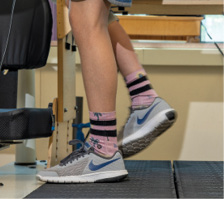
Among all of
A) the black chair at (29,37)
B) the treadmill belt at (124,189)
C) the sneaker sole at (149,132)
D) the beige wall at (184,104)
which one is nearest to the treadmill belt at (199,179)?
the treadmill belt at (124,189)

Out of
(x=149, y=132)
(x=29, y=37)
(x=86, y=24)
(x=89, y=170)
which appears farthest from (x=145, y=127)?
(x=29, y=37)

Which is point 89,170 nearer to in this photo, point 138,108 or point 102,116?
point 102,116

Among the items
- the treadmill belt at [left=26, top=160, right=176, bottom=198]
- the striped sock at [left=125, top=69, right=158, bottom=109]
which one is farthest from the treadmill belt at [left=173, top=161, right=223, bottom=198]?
the striped sock at [left=125, top=69, right=158, bottom=109]

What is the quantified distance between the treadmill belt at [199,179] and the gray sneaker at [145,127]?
160 mm

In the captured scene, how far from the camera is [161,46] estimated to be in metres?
2.88

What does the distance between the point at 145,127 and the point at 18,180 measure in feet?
1.50

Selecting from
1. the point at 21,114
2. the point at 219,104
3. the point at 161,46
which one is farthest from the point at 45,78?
the point at 21,114

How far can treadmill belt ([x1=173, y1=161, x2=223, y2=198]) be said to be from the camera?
51.7 inches

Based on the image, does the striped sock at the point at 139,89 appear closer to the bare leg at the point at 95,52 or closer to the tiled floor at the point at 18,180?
the bare leg at the point at 95,52

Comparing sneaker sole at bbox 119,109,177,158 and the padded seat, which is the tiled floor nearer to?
the padded seat

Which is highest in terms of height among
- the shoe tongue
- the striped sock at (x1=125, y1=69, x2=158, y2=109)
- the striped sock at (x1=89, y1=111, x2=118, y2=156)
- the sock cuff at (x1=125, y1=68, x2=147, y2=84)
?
the sock cuff at (x1=125, y1=68, x2=147, y2=84)

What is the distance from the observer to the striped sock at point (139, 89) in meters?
1.71

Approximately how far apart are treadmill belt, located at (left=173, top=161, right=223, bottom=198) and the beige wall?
2.74 feet

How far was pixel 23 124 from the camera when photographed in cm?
163
